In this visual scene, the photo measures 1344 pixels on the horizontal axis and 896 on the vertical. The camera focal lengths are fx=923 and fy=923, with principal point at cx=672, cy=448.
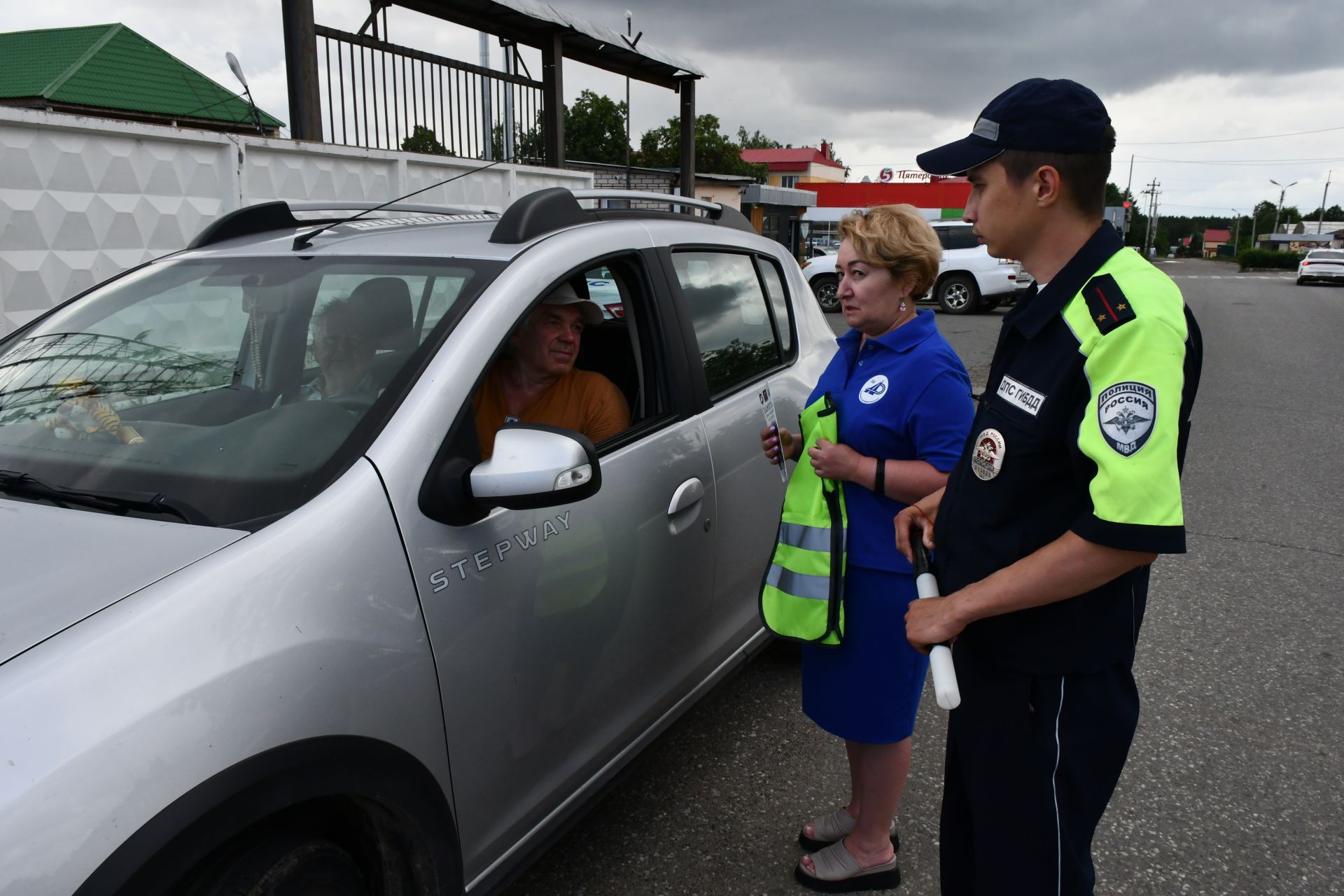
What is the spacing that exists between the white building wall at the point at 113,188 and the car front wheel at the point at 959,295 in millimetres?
14033

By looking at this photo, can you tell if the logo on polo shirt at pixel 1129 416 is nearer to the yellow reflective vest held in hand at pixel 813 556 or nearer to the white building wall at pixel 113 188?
the yellow reflective vest held in hand at pixel 813 556

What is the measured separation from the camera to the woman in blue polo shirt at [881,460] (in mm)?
2229

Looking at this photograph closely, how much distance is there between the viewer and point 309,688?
1.52 metres

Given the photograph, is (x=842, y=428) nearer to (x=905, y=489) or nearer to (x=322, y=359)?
(x=905, y=489)

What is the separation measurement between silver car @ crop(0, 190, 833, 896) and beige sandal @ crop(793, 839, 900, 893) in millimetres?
568

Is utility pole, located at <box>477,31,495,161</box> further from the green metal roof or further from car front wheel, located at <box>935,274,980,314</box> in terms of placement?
the green metal roof

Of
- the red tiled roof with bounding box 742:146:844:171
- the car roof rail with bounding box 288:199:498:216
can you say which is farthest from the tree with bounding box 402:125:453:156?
the red tiled roof with bounding box 742:146:844:171

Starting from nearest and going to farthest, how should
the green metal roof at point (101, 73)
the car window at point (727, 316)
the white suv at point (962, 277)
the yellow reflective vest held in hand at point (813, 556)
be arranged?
the yellow reflective vest held in hand at point (813, 556)
the car window at point (727, 316)
the white suv at point (962, 277)
the green metal roof at point (101, 73)

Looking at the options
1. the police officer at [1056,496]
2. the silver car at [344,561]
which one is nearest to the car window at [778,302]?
the silver car at [344,561]

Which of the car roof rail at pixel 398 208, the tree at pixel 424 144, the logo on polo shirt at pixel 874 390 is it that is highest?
the tree at pixel 424 144

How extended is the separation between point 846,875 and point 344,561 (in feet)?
5.54

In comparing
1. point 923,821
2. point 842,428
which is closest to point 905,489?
point 842,428

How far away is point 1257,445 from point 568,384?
23.5 feet

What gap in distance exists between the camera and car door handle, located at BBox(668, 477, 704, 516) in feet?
8.28
